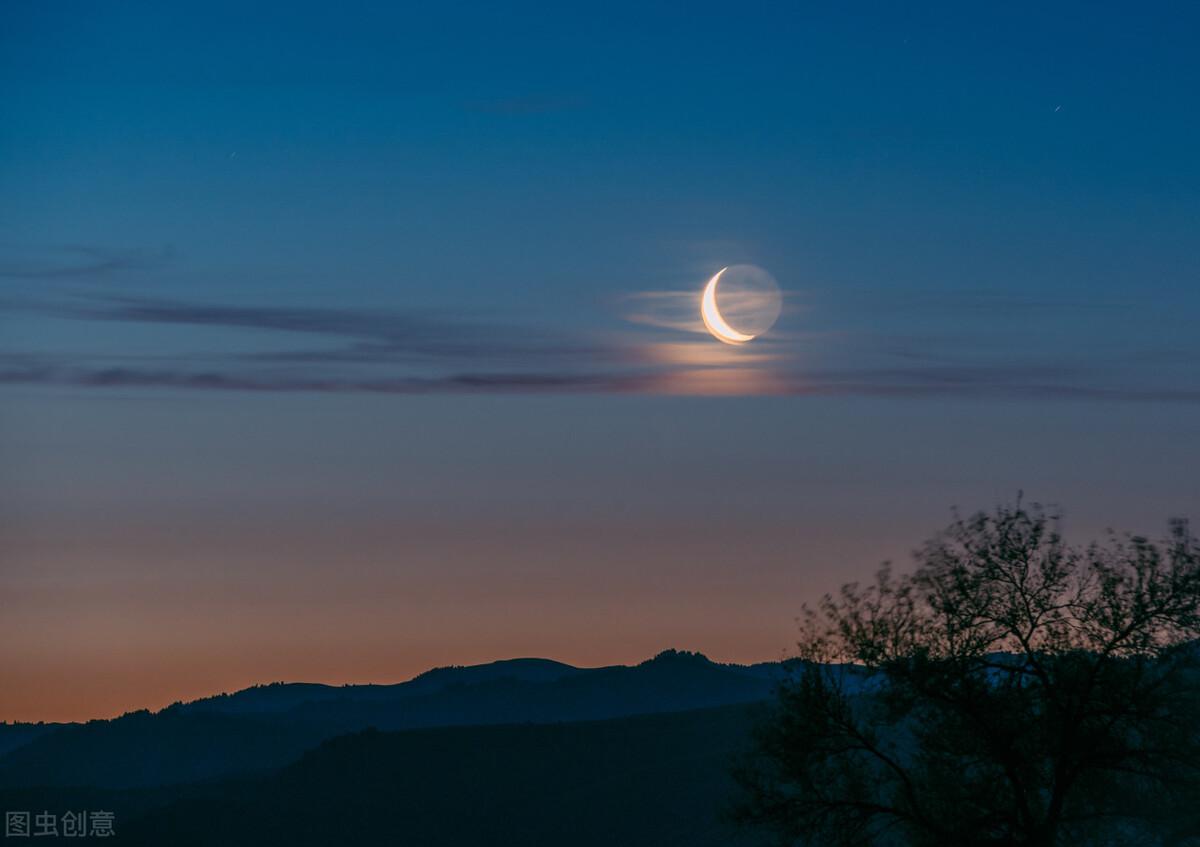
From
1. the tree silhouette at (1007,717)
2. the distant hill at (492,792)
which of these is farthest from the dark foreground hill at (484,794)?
the tree silhouette at (1007,717)

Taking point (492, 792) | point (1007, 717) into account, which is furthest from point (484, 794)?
point (1007, 717)

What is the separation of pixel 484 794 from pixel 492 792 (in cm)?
85

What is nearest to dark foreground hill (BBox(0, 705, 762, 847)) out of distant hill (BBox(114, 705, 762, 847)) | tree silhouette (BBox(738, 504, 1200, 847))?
distant hill (BBox(114, 705, 762, 847))

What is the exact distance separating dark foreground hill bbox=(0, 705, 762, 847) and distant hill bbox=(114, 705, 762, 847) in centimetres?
18

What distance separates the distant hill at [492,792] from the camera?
124m

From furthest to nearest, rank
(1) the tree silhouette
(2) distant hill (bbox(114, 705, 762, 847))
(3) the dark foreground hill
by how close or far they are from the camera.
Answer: (3) the dark foreground hill, (2) distant hill (bbox(114, 705, 762, 847)), (1) the tree silhouette

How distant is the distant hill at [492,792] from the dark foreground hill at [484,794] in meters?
0.18

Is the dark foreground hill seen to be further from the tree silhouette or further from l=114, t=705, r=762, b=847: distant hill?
the tree silhouette

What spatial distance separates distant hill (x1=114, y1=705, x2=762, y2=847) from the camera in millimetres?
123500

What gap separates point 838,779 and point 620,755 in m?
118

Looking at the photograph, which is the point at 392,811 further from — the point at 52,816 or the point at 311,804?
the point at 52,816

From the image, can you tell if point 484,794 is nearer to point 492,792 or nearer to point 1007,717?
point 492,792

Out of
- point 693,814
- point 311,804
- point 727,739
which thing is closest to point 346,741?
point 311,804

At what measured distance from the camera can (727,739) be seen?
5738 inches
